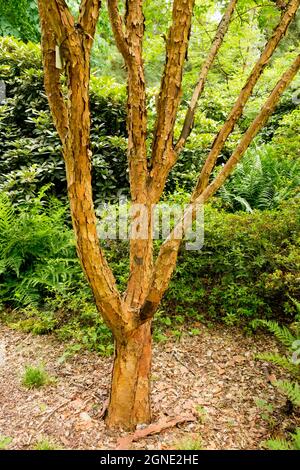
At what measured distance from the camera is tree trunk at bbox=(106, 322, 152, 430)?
6.38ft

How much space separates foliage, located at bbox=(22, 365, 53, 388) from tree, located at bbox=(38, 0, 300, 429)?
0.63 meters

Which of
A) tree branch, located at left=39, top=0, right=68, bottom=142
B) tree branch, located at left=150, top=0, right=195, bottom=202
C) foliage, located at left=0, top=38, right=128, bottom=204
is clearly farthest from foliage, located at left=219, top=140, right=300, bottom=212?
tree branch, located at left=39, top=0, right=68, bottom=142

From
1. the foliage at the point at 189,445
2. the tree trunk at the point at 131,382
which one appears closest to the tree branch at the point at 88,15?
the tree trunk at the point at 131,382

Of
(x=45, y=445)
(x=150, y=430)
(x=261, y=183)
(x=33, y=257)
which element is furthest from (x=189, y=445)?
(x=261, y=183)

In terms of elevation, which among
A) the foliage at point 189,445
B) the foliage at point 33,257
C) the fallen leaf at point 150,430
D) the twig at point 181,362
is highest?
the foliage at point 33,257

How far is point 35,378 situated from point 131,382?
825 mm

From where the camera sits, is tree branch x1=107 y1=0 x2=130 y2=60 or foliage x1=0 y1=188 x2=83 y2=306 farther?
foliage x1=0 y1=188 x2=83 y2=306

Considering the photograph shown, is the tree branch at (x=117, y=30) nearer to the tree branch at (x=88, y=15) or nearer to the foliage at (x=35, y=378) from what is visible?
the tree branch at (x=88, y=15)

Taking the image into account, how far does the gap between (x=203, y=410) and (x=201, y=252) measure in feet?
4.86

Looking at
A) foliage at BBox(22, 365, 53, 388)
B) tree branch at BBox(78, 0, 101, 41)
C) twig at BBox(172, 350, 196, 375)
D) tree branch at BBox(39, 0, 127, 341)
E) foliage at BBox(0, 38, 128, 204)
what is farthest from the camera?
foliage at BBox(0, 38, 128, 204)

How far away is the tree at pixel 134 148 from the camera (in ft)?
4.90

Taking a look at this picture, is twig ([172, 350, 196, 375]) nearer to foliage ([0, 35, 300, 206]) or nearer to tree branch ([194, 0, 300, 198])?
tree branch ([194, 0, 300, 198])

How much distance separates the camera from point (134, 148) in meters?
1.88
